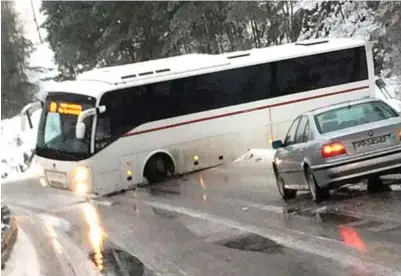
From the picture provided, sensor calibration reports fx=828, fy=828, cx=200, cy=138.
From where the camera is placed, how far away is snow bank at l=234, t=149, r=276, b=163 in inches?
992

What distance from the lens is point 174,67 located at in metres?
25.0

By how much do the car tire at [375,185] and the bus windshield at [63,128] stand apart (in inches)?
396

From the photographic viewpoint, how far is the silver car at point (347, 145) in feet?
42.0

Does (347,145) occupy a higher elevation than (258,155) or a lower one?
higher

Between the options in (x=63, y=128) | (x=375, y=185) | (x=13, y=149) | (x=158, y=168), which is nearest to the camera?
(x=375, y=185)

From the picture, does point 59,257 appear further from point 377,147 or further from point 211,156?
point 211,156

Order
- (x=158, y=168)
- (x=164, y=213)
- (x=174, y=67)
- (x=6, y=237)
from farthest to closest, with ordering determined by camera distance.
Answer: (x=174, y=67), (x=158, y=168), (x=164, y=213), (x=6, y=237)

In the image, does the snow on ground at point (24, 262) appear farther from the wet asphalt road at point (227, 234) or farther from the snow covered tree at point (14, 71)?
the snow covered tree at point (14, 71)

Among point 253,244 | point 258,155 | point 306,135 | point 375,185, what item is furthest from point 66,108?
point 253,244

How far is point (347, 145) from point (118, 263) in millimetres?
4086

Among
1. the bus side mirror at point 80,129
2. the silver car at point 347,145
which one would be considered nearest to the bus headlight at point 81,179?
the bus side mirror at point 80,129

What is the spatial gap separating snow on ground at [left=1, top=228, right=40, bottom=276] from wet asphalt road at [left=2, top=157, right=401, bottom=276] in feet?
0.54

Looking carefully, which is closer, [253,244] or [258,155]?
[253,244]

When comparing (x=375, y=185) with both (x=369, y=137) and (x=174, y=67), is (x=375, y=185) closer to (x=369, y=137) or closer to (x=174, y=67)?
(x=369, y=137)
